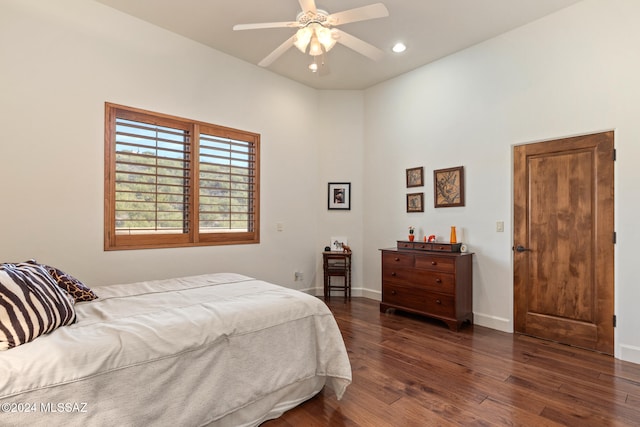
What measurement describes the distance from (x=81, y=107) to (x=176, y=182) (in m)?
1.09

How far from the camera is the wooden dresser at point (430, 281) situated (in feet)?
11.8

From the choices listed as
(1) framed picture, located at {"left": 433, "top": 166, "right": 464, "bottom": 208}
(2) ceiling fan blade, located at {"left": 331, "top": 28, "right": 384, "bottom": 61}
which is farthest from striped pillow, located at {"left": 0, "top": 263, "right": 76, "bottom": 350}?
(1) framed picture, located at {"left": 433, "top": 166, "right": 464, "bottom": 208}

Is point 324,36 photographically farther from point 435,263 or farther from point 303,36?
point 435,263

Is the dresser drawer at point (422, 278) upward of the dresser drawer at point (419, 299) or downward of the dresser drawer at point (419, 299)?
upward

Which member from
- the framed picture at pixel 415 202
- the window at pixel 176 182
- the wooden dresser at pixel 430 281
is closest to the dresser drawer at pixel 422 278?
the wooden dresser at pixel 430 281

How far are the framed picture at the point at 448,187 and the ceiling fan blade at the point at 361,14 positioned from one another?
224cm

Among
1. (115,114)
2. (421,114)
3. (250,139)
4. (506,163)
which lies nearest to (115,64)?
(115,114)

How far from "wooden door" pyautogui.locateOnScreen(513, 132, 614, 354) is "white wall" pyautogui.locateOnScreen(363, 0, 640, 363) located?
0.09 metres

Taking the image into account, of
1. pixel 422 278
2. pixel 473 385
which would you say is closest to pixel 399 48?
pixel 422 278

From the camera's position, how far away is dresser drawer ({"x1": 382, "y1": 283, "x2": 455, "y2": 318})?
11.9ft

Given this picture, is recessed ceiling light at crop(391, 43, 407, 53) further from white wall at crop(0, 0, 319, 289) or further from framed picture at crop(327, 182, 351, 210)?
framed picture at crop(327, 182, 351, 210)

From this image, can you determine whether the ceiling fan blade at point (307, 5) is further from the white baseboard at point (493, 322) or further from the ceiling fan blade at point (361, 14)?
the white baseboard at point (493, 322)

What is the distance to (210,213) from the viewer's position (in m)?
4.02

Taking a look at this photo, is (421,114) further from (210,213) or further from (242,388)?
(242,388)
